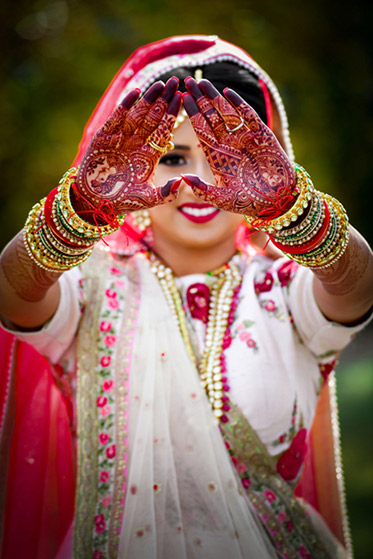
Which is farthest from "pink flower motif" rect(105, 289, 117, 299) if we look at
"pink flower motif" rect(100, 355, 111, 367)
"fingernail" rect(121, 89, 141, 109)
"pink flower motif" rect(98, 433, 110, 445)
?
"fingernail" rect(121, 89, 141, 109)

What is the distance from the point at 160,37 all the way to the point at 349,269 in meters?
5.76

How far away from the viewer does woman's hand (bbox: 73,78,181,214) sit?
1.48 m

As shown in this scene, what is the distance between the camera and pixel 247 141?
4.86ft

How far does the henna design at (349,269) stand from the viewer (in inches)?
63.6

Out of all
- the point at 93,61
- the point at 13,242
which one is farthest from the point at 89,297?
the point at 93,61

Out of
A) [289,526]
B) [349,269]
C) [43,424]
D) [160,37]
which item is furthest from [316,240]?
[160,37]

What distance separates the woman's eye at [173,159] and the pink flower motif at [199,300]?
35 cm

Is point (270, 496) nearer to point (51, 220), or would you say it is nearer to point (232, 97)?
point (51, 220)

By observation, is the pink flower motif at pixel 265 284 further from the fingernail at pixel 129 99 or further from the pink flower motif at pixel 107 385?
the fingernail at pixel 129 99

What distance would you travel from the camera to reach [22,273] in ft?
5.39

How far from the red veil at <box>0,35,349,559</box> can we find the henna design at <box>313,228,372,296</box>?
0.58 meters

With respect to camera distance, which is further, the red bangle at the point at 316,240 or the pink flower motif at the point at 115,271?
the pink flower motif at the point at 115,271

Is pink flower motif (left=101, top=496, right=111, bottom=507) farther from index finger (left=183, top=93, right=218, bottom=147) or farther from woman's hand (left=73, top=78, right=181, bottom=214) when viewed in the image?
index finger (left=183, top=93, right=218, bottom=147)

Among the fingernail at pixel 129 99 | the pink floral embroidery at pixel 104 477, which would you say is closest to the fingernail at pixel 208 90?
the fingernail at pixel 129 99
